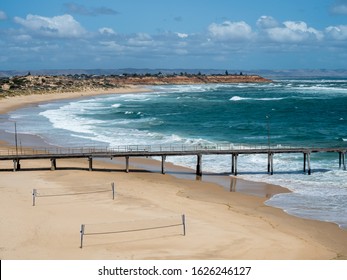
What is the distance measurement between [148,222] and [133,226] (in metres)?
1.02

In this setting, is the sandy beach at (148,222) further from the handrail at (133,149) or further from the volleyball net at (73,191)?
the handrail at (133,149)

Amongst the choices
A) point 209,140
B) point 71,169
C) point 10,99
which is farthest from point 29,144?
point 10,99

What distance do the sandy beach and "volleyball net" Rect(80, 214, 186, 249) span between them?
1.7 inches

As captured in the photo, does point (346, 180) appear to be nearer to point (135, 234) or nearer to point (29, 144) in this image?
point (135, 234)

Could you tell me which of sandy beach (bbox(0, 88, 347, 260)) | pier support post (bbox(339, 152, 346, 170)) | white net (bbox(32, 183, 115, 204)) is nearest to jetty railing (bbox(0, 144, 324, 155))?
pier support post (bbox(339, 152, 346, 170))

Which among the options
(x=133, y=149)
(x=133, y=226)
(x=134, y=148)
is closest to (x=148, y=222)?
(x=133, y=226)

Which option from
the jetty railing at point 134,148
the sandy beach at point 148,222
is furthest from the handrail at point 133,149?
the sandy beach at point 148,222

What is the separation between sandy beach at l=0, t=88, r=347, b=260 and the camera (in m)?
20.2

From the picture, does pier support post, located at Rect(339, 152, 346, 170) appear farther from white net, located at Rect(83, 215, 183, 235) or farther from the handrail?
white net, located at Rect(83, 215, 183, 235)

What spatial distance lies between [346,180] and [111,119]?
140 feet

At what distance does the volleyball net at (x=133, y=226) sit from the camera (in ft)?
72.6

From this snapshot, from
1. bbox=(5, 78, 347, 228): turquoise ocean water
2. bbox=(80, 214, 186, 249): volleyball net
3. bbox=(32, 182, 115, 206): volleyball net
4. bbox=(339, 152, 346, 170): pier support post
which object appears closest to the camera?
bbox=(80, 214, 186, 249): volleyball net

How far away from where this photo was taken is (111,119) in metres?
71.7

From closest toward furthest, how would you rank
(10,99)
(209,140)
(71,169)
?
(71,169), (209,140), (10,99)
